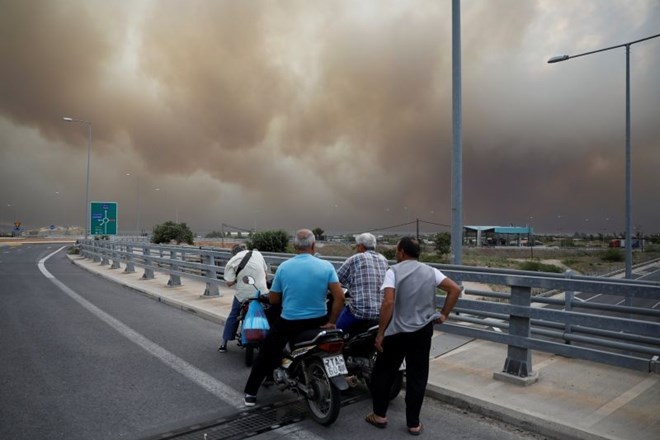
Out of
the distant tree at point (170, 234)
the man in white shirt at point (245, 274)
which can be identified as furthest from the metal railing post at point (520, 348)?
the distant tree at point (170, 234)

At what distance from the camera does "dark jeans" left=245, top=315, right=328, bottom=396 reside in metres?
4.69

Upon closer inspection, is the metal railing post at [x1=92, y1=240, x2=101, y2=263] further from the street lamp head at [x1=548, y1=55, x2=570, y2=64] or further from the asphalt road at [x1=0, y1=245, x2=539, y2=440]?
the street lamp head at [x1=548, y1=55, x2=570, y2=64]

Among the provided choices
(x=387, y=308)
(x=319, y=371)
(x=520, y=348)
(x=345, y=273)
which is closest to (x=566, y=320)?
(x=520, y=348)

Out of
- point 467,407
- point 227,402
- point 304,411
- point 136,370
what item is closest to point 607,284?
point 467,407

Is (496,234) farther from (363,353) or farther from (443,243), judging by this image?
(363,353)

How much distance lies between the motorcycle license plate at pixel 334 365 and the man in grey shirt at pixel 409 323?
0.38 meters

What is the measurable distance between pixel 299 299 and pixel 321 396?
3.16 ft

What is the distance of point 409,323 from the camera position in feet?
13.7

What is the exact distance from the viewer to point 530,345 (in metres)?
5.03

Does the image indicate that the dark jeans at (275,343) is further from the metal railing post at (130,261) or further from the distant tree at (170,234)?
the distant tree at (170,234)

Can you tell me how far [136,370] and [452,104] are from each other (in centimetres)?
719

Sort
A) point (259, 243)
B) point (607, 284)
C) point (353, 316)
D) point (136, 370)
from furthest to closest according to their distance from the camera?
point (259, 243) → point (136, 370) → point (353, 316) → point (607, 284)

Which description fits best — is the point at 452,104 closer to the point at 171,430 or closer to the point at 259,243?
the point at 171,430

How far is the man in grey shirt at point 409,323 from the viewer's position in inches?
164
